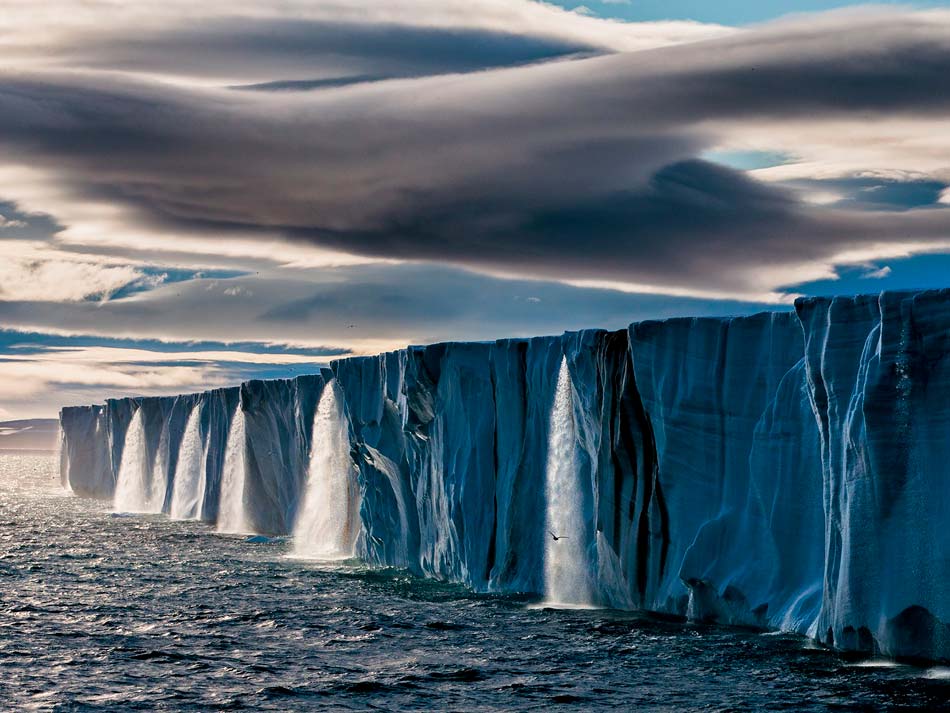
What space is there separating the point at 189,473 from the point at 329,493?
572 inches

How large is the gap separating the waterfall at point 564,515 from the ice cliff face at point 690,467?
1.3 inches

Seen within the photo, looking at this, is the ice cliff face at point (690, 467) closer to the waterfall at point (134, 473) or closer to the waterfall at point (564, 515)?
the waterfall at point (564, 515)

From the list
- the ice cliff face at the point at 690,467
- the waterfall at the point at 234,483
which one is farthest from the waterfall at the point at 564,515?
the waterfall at the point at 234,483

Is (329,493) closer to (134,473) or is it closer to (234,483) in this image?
(234,483)

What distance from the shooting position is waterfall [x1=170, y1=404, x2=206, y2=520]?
3969 cm

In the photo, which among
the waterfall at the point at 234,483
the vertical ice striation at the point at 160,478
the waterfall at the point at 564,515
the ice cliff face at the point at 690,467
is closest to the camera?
the ice cliff face at the point at 690,467

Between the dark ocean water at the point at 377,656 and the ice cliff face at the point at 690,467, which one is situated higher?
the ice cliff face at the point at 690,467

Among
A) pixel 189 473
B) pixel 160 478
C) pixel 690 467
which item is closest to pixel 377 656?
pixel 690 467

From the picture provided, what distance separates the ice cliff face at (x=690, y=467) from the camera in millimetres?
11969

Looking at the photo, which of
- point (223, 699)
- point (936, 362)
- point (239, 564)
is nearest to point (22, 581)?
point (239, 564)

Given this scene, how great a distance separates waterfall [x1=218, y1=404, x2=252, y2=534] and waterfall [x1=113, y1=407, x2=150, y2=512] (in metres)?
11.0

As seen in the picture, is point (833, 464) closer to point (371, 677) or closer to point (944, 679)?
point (944, 679)

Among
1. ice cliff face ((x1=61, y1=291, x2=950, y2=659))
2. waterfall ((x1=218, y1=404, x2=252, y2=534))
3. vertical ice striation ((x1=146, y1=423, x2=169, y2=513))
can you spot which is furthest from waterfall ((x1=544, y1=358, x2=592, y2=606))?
vertical ice striation ((x1=146, y1=423, x2=169, y2=513))

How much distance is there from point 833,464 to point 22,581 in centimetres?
1560
